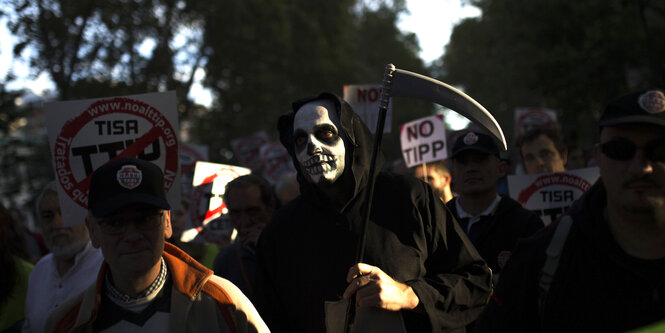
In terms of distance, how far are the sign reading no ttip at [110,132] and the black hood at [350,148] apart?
1.20 meters

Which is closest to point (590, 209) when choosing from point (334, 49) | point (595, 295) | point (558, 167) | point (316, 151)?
point (595, 295)

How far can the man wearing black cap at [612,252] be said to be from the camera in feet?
7.97

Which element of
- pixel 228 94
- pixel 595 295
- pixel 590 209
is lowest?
pixel 595 295

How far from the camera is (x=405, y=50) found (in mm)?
48406

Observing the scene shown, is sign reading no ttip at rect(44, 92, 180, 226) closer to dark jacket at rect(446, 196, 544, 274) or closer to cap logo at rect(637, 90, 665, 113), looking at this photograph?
dark jacket at rect(446, 196, 544, 274)

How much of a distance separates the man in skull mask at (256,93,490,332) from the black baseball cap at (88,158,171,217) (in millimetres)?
800

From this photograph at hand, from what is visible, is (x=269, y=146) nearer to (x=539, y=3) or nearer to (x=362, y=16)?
(x=539, y=3)

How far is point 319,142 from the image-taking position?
3752 mm

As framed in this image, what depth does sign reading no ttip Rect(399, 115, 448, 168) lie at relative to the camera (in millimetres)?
7652

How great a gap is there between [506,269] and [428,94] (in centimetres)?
108

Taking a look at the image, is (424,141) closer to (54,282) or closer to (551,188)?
(551,188)

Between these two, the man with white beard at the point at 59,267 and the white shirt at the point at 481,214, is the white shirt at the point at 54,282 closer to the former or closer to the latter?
the man with white beard at the point at 59,267

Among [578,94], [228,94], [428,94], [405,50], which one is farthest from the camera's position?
[405,50]

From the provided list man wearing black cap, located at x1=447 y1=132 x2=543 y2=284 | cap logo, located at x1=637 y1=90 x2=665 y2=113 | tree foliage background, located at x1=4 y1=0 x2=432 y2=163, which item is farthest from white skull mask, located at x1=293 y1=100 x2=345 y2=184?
tree foliage background, located at x1=4 y1=0 x2=432 y2=163
